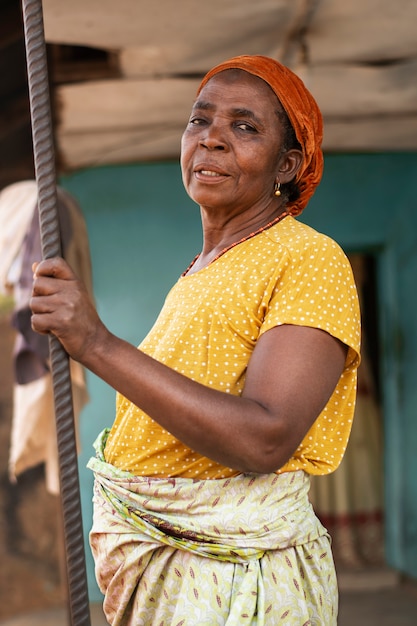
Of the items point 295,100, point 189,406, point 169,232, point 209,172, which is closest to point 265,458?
point 189,406

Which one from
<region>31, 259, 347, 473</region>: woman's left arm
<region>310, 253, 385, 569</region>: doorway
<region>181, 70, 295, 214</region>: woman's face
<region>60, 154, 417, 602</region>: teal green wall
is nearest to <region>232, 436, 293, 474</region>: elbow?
<region>31, 259, 347, 473</region>: woman's left arm

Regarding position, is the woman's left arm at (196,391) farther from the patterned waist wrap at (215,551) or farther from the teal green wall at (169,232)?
the teal green wall at (169,232)

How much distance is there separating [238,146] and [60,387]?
23.8 inches

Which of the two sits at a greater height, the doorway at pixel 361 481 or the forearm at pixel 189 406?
the forearm at pixel 189 406

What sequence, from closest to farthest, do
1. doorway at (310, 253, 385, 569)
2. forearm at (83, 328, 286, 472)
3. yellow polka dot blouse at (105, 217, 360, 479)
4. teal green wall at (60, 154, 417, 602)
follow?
forearm at (83, 328, 286, 472)
yellow polka dot blouse at (105, 217, 360, 479)
teal green wall at (60, 154, 417, 602)
doorway at (310, 253, 385, 569)

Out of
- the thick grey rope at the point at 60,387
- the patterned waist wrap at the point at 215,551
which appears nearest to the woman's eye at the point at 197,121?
the thick grey rope at the point at 60,387

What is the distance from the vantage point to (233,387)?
1.81 metres

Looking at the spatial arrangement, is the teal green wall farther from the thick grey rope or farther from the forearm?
the forearm

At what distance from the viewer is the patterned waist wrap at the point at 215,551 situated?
1.83m

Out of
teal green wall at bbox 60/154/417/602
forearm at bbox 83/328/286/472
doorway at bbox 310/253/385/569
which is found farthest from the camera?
doorway at bbox 310/253/385/569

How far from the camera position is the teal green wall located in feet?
18.1

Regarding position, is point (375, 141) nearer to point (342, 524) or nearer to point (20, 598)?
point (342, 524)

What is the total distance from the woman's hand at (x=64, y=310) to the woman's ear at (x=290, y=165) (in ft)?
1.84

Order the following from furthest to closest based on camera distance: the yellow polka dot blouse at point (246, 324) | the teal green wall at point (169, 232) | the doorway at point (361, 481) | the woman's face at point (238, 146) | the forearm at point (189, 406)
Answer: the doorway at point (361, 481)
the teal green wall at point (169, 232)
the woman's face at point (238, 146)
the yellow polka dot blouse at point (246, 324)
the forearm at point (189, 406)
